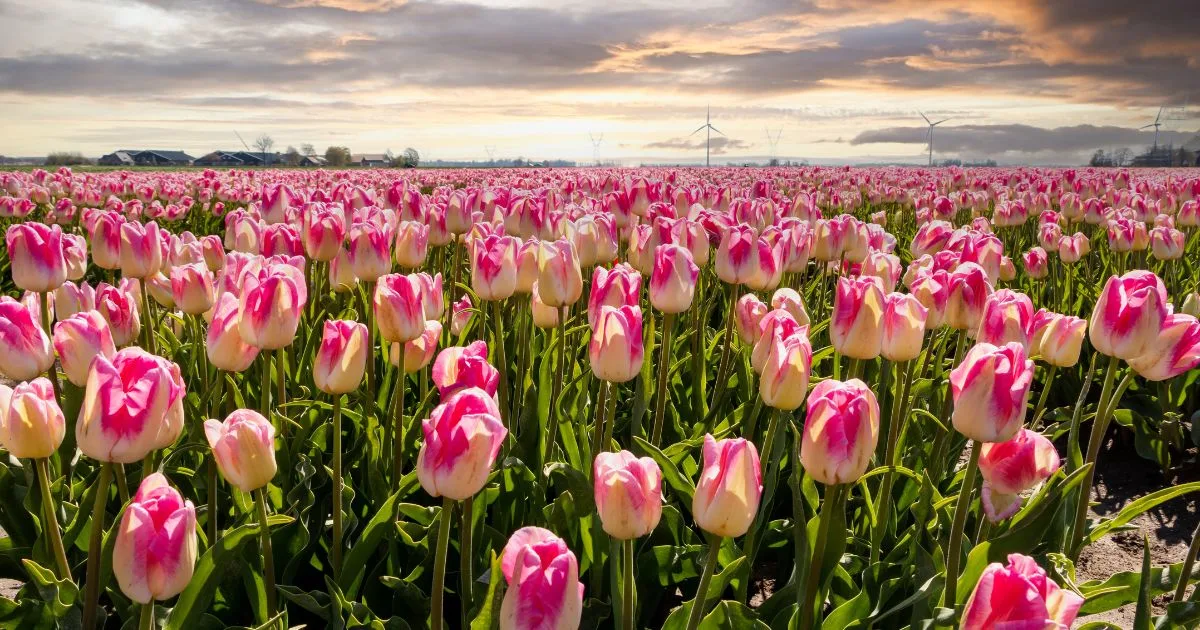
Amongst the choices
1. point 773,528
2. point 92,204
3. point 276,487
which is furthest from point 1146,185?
point 92,204

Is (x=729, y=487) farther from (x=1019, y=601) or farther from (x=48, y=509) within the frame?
(x=48, y=509)

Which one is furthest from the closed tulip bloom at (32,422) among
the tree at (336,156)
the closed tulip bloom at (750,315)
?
the tree at (336,156)

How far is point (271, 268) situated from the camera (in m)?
2.35

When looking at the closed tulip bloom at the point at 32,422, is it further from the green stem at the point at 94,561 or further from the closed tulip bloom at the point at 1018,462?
the closed tulip bloom at the point at 1018,462

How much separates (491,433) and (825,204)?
39.7ft

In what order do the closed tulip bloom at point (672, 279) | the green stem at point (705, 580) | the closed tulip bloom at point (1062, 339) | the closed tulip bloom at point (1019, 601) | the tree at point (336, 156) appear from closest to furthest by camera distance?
1. the closed tulip bloom at point (1019, 601)
2. the green stem at point (705, 580)
3. the closed tulip bloom at point (1062, 339)
4. the closed tulip bloom at point (672, 279)
5. the tree at point (336, 156)

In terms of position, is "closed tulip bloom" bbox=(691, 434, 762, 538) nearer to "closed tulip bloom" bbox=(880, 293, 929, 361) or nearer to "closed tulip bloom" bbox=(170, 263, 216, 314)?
"closed tulip bloom" bbox=(880, 293, 929, 361)

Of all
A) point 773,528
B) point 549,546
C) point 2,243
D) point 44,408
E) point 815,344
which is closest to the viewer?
point 549,546

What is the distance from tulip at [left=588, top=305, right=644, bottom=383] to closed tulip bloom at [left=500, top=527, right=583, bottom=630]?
933mm

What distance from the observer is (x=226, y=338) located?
7.22 feet

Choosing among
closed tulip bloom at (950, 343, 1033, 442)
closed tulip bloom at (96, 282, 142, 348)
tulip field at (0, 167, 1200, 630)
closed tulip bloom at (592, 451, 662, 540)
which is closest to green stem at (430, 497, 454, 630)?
tulip field at (0, 167, 1200, 630)

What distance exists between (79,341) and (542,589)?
1.71 meters

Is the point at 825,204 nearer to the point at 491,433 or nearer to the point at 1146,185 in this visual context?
the point at 1146,185

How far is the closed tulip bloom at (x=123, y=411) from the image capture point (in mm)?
1621
